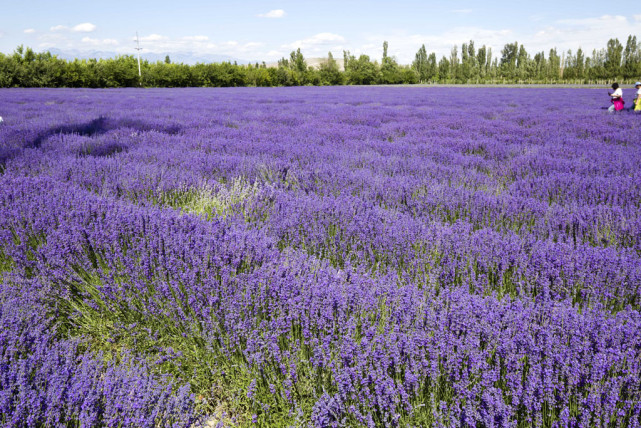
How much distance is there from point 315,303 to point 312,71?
5359cm

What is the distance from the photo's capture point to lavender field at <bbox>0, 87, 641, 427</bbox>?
4.27 ft

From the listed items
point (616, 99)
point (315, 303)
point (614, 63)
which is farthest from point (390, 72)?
point (315, 303)

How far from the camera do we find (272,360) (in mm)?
1570

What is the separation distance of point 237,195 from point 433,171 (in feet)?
7.51

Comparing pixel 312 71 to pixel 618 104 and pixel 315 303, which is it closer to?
pixel 618 104

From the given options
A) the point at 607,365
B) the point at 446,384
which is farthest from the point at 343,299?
the point at 607,365

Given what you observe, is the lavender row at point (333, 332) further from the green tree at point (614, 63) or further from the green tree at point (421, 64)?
the green tree at point (421, 64)

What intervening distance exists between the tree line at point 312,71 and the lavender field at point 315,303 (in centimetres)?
3508

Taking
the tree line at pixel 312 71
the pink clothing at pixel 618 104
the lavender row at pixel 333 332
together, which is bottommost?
the lavender row at pixel 333 332

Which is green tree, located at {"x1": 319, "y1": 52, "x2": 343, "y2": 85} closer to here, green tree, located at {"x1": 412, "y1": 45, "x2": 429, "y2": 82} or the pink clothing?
green tree, located at {"x1": 412, "y1": 45, "x2": 429, "y2": 82}

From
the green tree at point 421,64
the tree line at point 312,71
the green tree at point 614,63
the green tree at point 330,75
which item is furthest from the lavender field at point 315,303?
the green tree at point 421,64

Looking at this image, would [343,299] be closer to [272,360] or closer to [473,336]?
[272,360]

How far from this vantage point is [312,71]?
5156 centimetres

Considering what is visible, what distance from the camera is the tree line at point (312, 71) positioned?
31.8 meters
